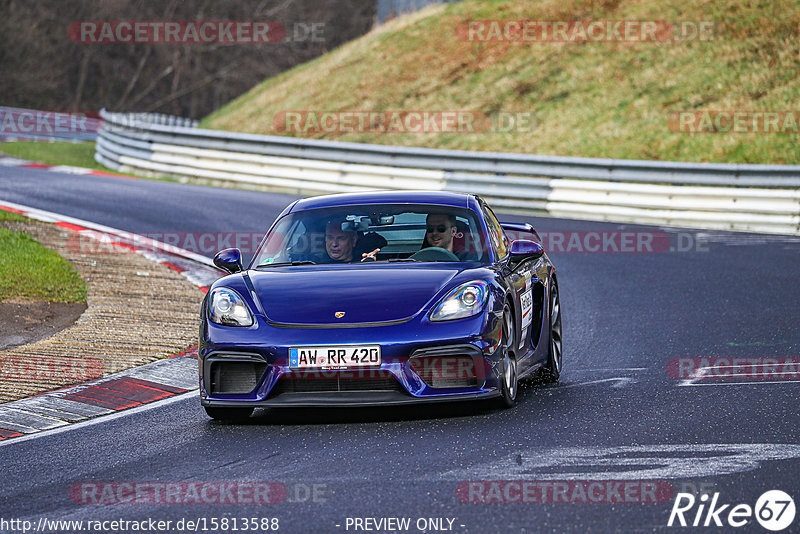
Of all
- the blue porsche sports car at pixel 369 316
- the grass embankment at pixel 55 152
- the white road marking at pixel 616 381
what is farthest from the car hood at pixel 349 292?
the grass embankment at pixel 55 152

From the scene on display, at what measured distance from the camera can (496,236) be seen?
328 inches

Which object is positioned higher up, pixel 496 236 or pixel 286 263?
pixel 496 236

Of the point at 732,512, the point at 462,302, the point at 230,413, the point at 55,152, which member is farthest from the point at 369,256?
the point at 55,152

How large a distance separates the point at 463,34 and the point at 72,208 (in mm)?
20170

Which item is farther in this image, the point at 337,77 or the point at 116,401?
the point at 337,77

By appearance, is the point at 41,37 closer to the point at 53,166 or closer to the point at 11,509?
the point at 53,166

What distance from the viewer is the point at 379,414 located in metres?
7.18

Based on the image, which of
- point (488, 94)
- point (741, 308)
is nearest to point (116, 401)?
point (741, 308)

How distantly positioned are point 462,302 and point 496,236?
1.43 metres

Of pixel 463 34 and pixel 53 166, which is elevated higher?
pixel 463 34

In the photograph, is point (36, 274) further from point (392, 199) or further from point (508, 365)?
point (508, 365)

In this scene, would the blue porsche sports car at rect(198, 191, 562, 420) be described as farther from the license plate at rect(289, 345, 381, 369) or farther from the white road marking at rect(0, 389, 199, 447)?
the white road marking at rect(0, 389, 199, 447)

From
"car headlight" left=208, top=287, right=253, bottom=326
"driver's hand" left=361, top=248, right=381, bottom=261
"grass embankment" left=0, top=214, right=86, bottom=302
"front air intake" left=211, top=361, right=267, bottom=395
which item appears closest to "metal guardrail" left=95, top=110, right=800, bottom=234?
"grass embankment" left=0, top=214, right=86, bottom=302

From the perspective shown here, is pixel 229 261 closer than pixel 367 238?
Yes
